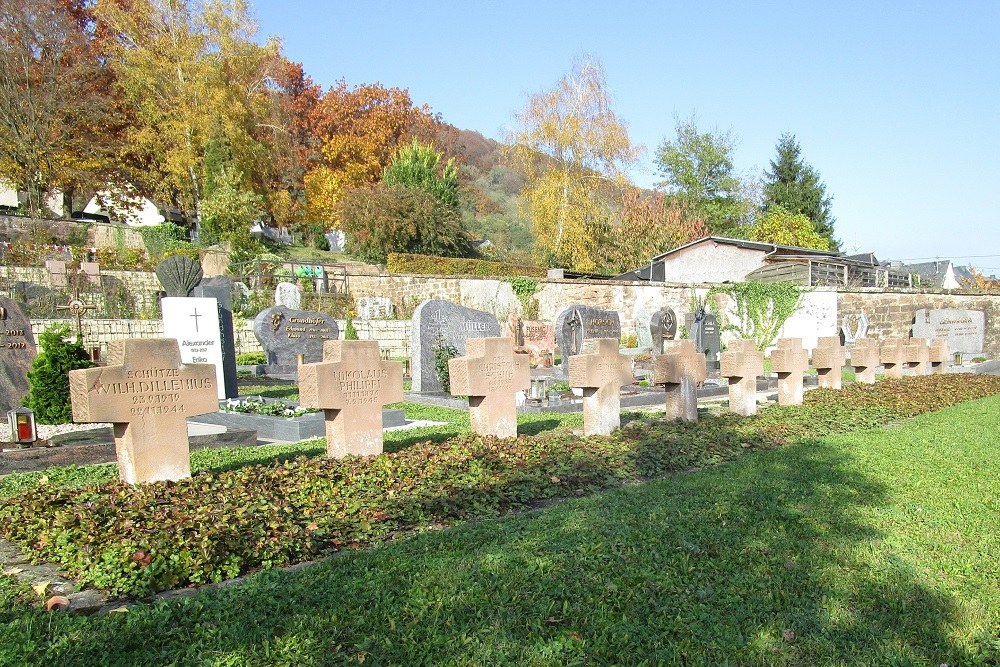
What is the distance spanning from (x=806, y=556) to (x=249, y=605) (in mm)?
2935

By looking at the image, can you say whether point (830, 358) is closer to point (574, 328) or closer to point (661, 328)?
point (574, 328)

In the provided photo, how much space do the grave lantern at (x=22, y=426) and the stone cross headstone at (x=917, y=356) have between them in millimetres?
14633

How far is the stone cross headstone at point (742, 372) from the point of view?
9273 mm

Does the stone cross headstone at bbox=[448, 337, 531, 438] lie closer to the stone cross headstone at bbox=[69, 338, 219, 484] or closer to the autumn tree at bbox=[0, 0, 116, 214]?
the stone cross headstone at bbox=[69, 338, 219, 484]

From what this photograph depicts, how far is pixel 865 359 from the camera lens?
1278 centimetres

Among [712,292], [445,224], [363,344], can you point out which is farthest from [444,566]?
[445,224]

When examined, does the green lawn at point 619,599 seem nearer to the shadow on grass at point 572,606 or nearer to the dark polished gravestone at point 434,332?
the shadow on grass at point 572,606

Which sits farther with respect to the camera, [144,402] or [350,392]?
[350,392]

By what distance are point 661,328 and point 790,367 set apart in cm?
841

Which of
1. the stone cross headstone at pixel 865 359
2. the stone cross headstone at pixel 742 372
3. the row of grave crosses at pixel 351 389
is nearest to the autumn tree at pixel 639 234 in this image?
the stone cross headstone at pixel 865 359

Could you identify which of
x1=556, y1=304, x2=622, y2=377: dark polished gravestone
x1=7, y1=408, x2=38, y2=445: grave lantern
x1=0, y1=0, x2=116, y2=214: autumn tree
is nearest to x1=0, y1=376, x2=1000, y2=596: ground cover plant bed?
x1=7, y1=408, x2=38, y2=445: grave lantern

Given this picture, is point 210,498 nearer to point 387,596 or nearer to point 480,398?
point 387,596

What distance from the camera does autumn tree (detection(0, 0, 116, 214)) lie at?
95.0 ft

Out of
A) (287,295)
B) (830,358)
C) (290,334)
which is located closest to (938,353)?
(830,358)
